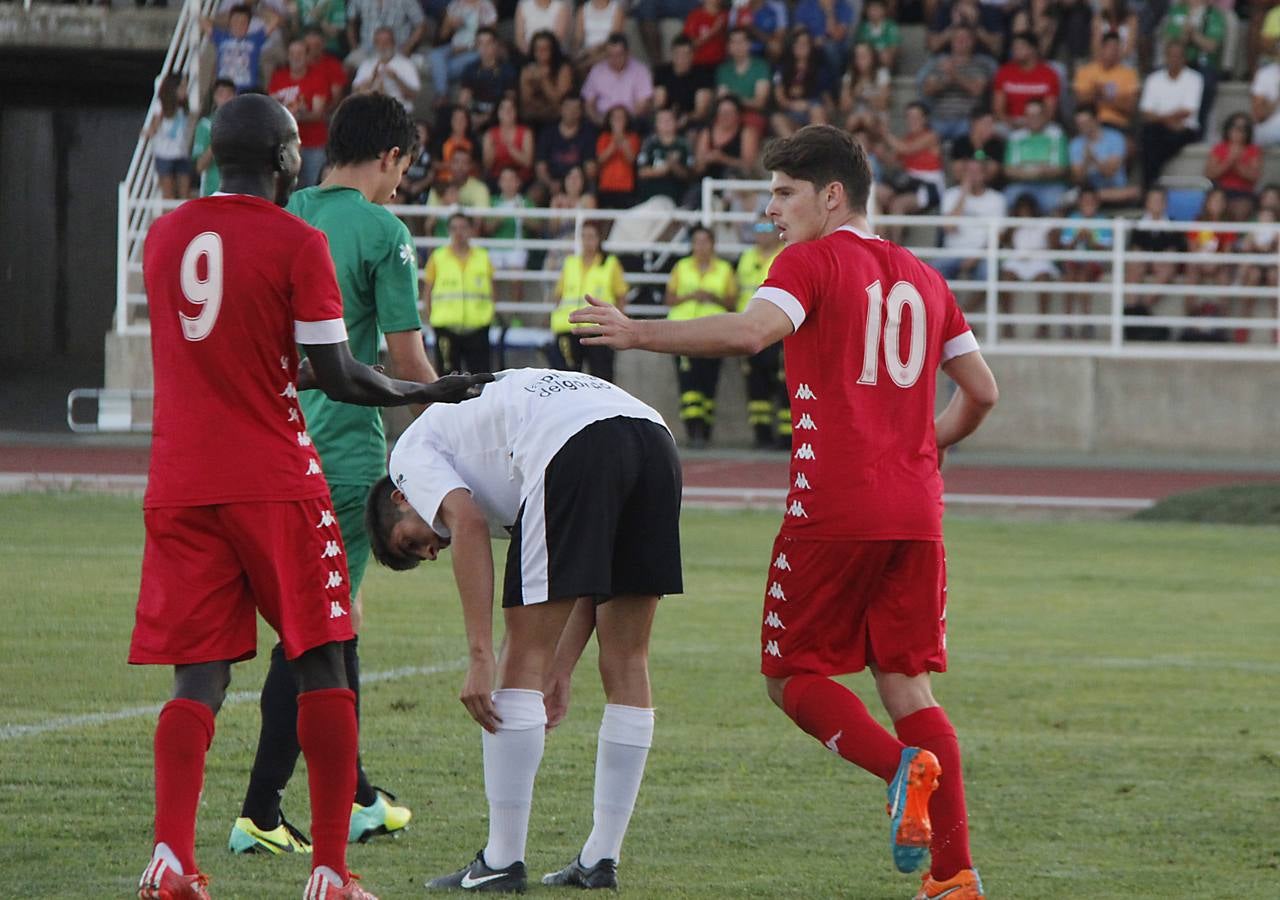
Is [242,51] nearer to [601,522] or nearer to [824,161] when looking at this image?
[824,161]

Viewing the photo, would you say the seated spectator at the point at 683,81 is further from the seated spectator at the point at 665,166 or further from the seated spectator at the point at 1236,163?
the seated spectator at the point at 1236,163

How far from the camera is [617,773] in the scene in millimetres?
5316

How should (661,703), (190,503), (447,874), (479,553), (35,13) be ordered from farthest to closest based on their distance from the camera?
(35,13)
(661,703)
(447,874)
(479,553)
(190,503)

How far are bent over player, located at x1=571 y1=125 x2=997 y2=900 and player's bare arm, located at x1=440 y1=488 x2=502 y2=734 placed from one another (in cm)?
72

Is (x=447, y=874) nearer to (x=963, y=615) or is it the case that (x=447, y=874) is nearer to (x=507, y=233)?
(x=963, y=615)

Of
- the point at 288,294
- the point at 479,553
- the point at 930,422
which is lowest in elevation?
the point at 479,553

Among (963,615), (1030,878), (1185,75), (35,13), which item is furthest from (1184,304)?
(1030,878)

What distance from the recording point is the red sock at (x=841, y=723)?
16.3ft

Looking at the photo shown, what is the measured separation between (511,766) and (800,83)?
60.3ft

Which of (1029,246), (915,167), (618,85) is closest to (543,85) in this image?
(618,85)

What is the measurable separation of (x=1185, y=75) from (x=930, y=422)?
60.9 feet

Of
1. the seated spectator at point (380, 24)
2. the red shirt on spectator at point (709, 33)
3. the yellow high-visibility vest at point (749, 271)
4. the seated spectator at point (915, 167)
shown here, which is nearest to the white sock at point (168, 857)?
the yellow high-visibility vest at point (749, 271)

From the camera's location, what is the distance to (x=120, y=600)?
1044cm

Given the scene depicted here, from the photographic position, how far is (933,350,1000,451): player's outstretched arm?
209 inches
